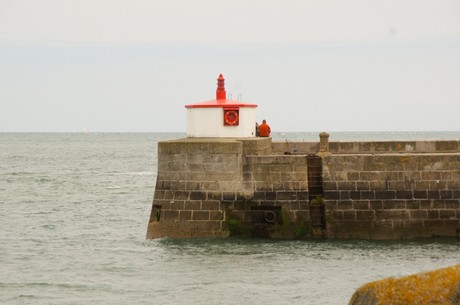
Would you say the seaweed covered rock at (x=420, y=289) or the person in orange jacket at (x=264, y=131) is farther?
the person in orange jacket at (x=264, y=131)

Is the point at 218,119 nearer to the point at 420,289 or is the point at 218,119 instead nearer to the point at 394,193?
the point at 394,193

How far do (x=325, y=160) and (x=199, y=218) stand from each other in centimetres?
286

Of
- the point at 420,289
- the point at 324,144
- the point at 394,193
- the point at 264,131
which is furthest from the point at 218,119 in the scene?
the point at 420,289

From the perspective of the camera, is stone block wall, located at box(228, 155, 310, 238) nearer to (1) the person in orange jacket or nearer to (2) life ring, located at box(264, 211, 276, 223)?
(2) life ring, located at box(264, 211, 276, 223)

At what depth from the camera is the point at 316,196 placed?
1995cm

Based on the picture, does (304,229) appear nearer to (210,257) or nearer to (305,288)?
(210,257)

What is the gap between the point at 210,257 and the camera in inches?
731

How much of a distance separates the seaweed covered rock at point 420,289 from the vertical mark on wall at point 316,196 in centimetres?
1258

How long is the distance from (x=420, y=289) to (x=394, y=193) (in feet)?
42.0

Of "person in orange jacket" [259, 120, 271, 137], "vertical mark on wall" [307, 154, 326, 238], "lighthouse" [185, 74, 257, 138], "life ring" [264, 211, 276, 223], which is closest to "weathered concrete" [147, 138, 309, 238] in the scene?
"life ring" [264, 211, 276, 223]

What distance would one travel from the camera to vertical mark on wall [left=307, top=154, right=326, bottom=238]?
19938 mm

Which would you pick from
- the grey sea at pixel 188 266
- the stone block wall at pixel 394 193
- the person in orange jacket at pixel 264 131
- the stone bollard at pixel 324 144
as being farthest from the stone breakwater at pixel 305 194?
the person in orange jacket at pixel 264 131

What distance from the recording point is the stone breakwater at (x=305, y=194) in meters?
19.7

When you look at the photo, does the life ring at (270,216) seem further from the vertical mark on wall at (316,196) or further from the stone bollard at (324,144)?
the stone bollard at (324,144)
